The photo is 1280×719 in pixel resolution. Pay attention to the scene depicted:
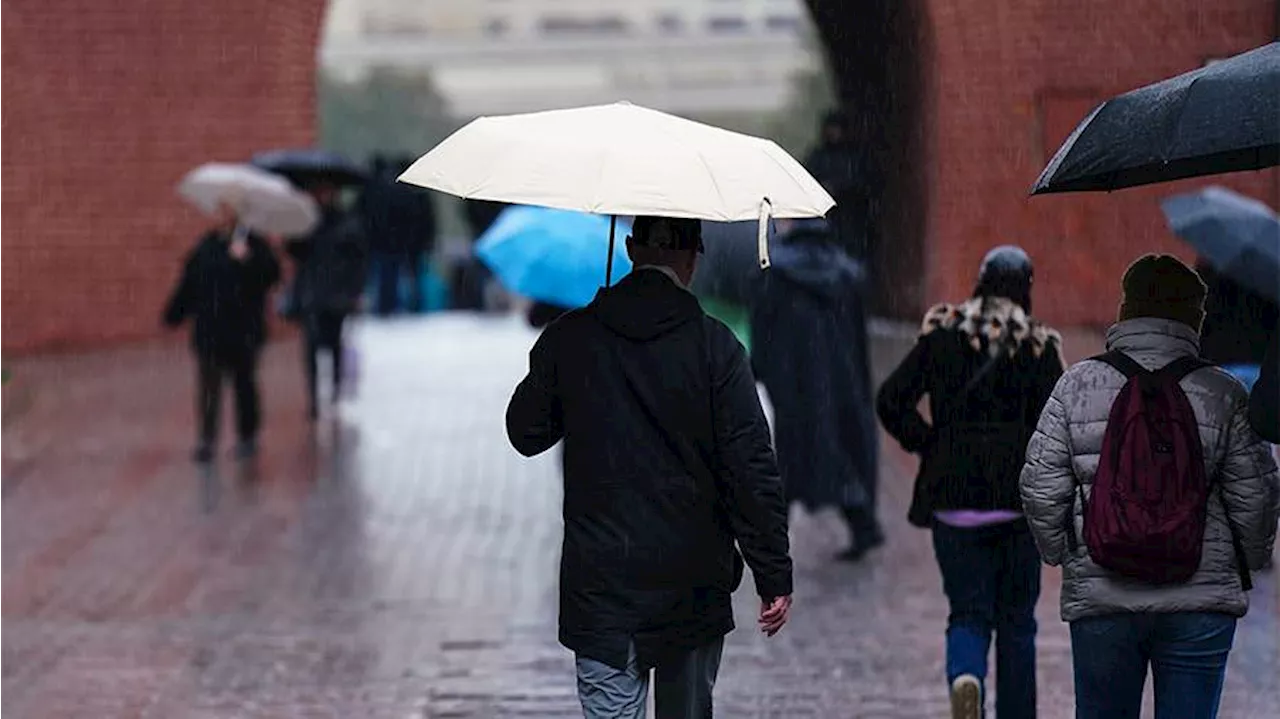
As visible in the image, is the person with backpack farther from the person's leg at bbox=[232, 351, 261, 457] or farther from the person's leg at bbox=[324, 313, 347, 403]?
the person's leg at bbox=[324, 313, 347, 403]

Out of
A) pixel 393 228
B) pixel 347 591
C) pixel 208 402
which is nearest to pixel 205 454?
pixel 208 402

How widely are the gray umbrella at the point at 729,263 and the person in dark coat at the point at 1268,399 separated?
449cm

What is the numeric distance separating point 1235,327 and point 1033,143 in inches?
254

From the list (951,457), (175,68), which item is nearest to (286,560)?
(951,457)

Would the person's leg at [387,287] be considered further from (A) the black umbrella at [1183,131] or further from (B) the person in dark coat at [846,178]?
(A) the black umbrella at [1183,131]

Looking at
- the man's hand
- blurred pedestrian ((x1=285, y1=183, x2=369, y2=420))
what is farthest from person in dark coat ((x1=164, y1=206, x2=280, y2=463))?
the man's hand

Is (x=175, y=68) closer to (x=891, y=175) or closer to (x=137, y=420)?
(x=137, y=420)

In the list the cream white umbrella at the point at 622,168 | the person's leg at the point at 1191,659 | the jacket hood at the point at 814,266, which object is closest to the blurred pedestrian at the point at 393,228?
the jacket hood at the point at 814,266

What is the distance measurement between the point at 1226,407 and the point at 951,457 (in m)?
1.43

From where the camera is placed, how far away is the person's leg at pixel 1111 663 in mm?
4465

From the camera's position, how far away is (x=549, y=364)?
14.5 feet

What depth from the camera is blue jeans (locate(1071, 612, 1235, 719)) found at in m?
4.43

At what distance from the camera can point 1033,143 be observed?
14.5m

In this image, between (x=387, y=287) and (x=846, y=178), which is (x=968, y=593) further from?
(x=387, y=287)
